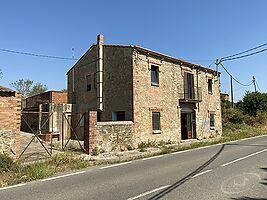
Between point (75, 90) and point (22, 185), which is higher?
point (75, 90)

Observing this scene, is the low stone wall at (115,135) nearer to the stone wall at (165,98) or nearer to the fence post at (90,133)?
the fence post at (90,133)

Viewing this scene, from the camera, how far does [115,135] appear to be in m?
15.6

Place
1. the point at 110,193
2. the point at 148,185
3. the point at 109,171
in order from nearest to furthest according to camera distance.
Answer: the point at 110,193
the point at 148,185
the point at 109,171

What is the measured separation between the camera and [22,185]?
284 inches

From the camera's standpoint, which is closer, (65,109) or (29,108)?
(65,109)

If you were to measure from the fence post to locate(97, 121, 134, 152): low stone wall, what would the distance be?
453 mm

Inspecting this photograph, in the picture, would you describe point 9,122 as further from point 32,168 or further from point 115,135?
point 115,135

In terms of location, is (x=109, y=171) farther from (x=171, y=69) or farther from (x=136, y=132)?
(x=171, y=69)

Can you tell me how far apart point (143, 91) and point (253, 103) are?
91.8 feet

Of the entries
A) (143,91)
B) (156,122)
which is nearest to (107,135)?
(143,91)

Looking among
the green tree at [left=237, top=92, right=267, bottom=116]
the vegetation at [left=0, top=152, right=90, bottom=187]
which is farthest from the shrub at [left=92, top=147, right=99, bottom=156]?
the green tree at [left=237, top=92, right=267, bottom=116]

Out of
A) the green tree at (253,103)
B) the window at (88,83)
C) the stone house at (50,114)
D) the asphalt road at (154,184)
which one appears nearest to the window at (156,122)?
the window at (88,83)

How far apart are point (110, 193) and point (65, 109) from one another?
17.1 m

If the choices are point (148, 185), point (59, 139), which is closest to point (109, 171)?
point (148, 185)
